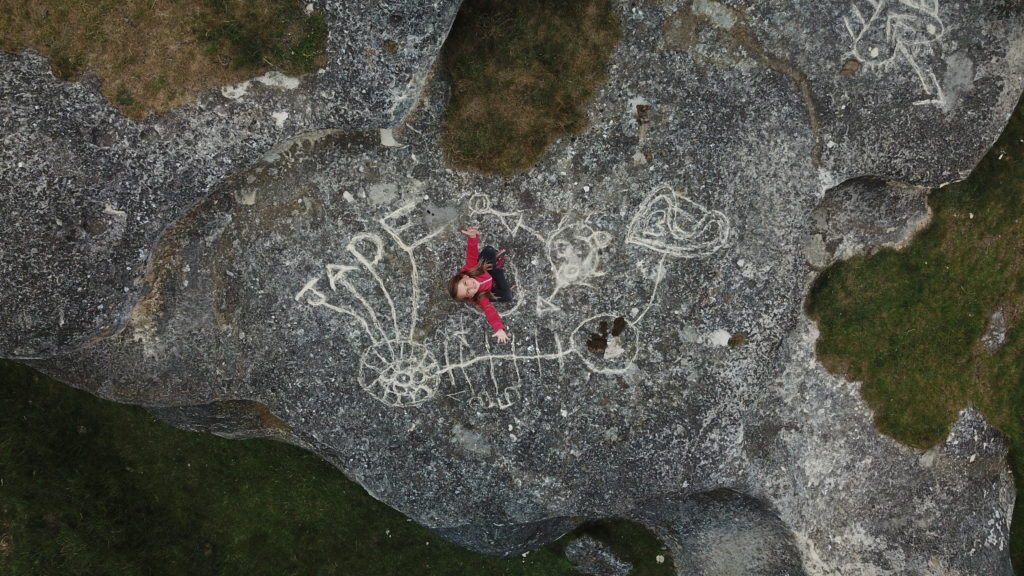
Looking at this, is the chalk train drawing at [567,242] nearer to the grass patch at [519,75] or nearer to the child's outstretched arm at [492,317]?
the grass patch at [519,75]

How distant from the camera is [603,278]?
7188 mm

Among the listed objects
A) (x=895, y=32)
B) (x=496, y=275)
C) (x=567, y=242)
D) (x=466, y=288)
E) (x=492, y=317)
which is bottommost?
(x=492, y=317)

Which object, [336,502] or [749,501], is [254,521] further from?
[749,501]

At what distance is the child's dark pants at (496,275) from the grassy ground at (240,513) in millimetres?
3837

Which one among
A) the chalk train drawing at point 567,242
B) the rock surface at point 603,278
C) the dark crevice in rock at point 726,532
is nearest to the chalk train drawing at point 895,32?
the rock surface at point 603,278

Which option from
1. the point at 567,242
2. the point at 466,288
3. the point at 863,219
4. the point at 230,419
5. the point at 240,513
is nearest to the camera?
the point at 466,288

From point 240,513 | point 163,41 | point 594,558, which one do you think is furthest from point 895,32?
point 240,513

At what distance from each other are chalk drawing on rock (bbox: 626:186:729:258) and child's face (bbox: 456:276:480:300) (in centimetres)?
186

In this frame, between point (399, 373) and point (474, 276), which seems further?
point (399, 373)

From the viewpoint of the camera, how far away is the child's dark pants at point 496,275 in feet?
23.4

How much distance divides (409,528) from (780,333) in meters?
5.65

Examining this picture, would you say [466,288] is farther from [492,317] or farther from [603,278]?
[603,278]

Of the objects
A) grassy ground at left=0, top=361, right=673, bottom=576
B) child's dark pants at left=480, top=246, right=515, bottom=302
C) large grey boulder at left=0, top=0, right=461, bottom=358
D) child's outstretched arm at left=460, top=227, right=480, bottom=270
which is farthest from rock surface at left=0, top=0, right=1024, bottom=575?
grassy ground at left=0, top=361, right=673, bottom=576

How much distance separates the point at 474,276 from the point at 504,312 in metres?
0.70
